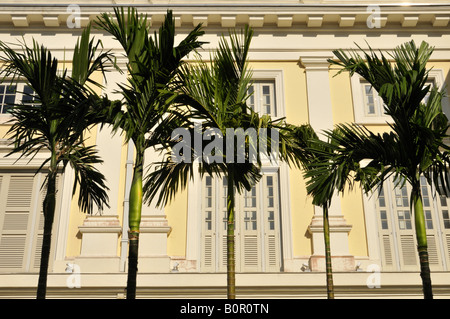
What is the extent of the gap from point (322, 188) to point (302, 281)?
478 cm

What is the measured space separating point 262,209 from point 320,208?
128cm

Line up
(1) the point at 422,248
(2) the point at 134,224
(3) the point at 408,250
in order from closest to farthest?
1. (2) the point at 134,224
2. (1) the point at 422,248
3. (3) the point at 408,250

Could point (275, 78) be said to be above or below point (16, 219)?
above

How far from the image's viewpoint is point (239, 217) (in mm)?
12484

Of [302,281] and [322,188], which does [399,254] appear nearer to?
[302,281]

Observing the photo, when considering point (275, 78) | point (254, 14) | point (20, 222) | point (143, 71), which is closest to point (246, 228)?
point (275, 78)

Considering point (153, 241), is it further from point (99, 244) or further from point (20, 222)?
point (20, 222)

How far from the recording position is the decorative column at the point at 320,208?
11.9 metres

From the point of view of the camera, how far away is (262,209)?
1259 cm

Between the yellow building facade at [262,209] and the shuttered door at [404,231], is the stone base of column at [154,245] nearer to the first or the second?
the yellow building facade at [262,209]

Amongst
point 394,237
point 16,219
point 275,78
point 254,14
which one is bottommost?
point 394,237

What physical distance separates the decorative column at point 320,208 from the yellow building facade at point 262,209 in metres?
0.02

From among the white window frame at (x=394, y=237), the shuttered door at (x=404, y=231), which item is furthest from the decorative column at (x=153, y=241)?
the shuttered door at (x=404, y=231)

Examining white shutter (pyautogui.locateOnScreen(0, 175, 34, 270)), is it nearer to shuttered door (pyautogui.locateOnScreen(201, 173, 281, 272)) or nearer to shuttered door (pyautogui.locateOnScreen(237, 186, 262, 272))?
shuttered door (pyautogui.locateOnScreen(201, 173, 281, 272))
